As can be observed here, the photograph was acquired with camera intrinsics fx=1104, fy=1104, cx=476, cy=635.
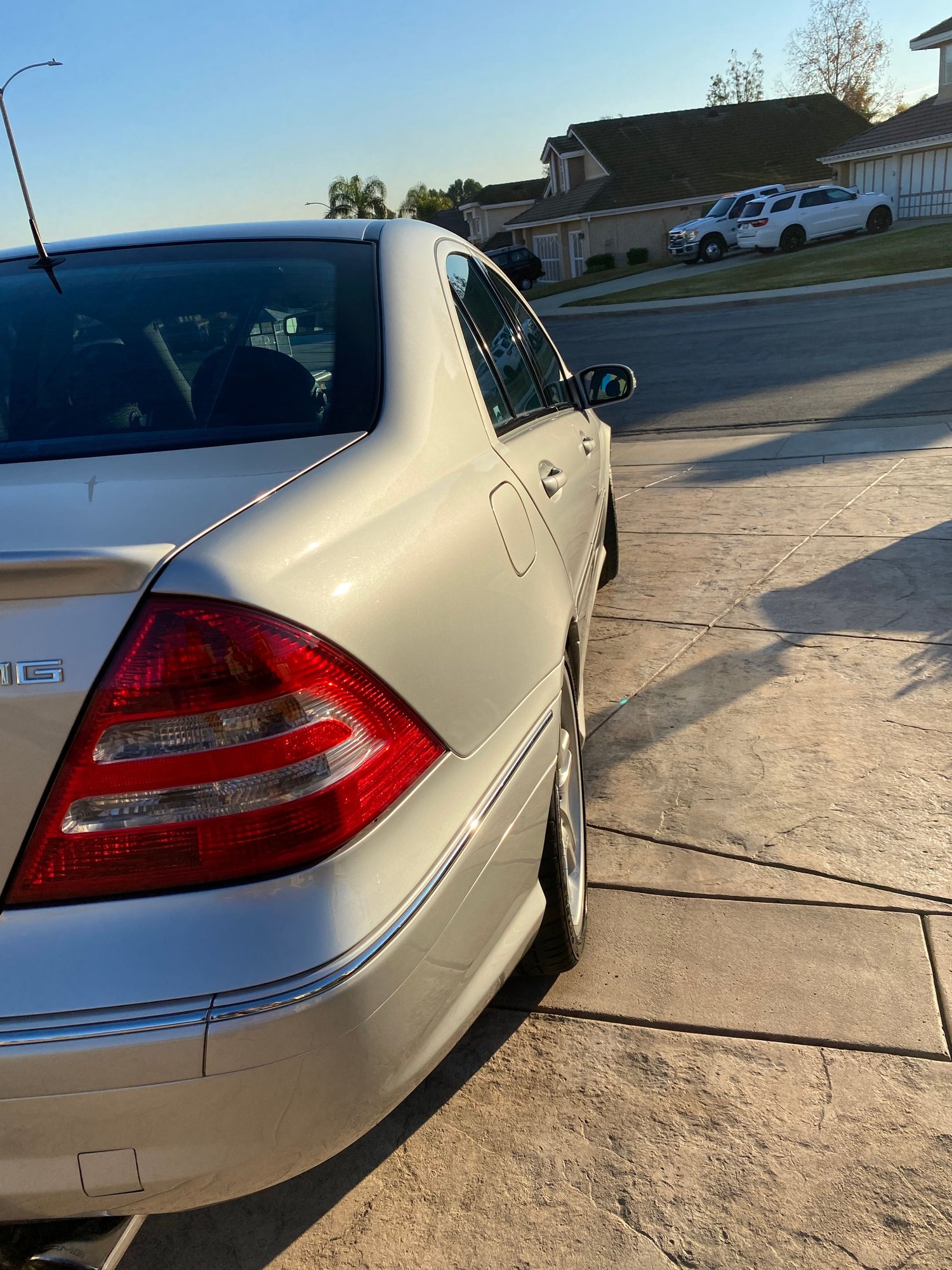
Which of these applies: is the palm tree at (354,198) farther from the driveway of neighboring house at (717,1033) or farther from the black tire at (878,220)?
the driveway of neighboring house at (717,1033)

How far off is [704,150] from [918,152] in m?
14.3

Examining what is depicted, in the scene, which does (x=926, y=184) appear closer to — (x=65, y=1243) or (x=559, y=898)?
(x=559, y=898)

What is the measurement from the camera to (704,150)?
50.4 metres

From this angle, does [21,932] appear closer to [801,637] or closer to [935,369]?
[801,637]

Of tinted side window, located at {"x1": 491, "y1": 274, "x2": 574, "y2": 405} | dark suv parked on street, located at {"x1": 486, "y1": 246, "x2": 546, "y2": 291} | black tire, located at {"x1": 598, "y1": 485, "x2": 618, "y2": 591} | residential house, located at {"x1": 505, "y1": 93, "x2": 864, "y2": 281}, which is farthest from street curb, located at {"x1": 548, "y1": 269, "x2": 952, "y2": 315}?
residential house, located at {"x1": 505, "y1": 93, "x2": 864, "y2": 281}

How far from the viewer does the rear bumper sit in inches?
55.7

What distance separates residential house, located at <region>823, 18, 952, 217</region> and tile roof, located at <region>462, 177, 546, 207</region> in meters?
28.7

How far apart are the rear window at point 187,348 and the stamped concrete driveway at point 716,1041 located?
1.47 metres

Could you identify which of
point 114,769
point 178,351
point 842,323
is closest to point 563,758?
point 178,351

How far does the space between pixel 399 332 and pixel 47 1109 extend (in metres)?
1.62

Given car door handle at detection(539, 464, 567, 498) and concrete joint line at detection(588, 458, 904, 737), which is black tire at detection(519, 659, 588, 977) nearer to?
car door handle at detection(539, 464, 567, 498)

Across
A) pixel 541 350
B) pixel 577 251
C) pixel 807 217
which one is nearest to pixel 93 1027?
pixel 541 350

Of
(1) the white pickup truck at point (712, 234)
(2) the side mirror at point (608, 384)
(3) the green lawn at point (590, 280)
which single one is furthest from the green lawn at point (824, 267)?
(2) the side mirror at point (608, 384)

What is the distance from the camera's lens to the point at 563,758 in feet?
9.29
